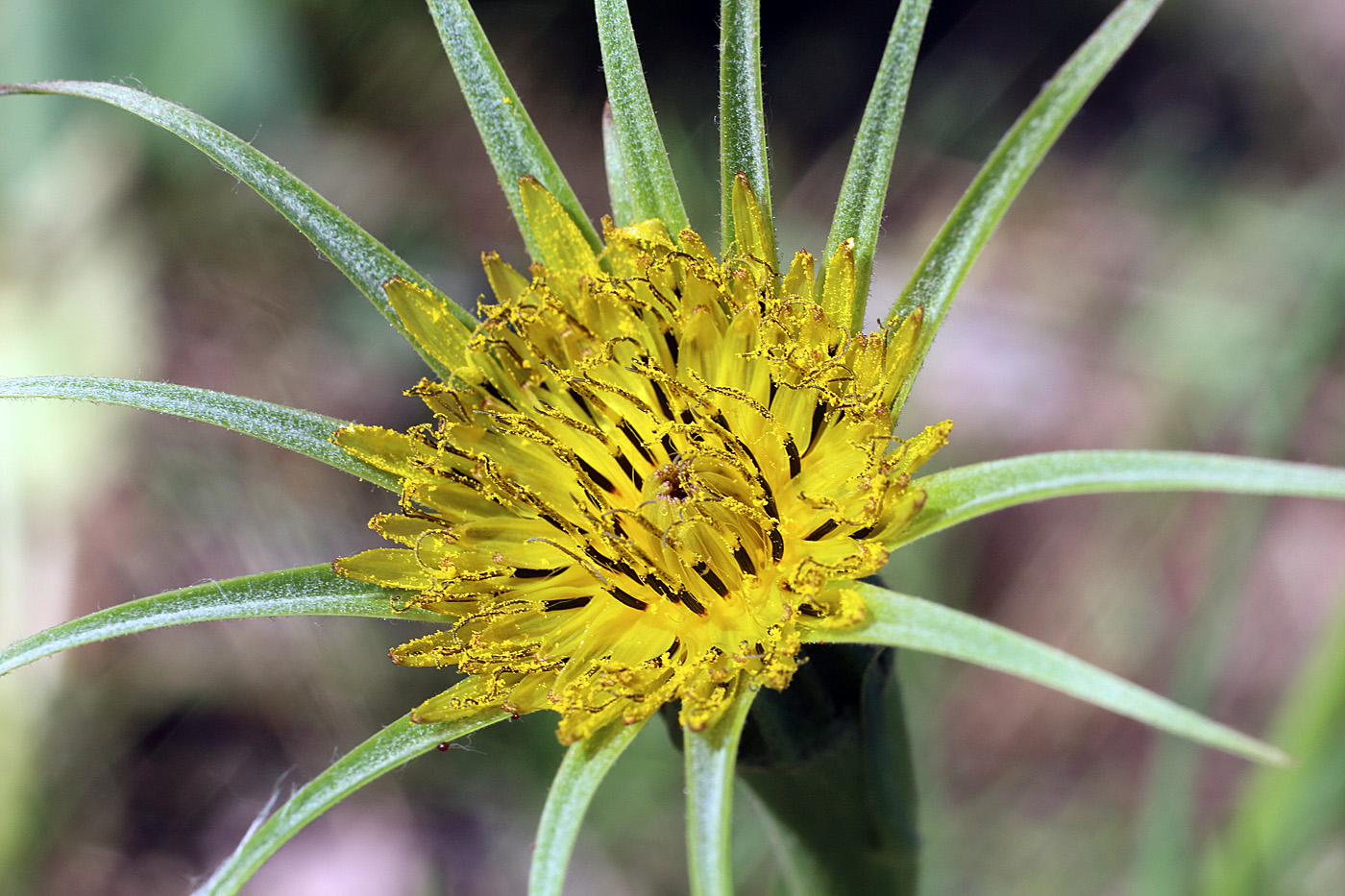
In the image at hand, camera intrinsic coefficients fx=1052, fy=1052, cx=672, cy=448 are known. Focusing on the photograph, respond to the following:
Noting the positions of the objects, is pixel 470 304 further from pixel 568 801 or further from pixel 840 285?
pixel 568 801

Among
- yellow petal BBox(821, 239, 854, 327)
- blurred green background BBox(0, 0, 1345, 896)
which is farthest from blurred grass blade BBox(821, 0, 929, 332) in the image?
blurred green background BBox(0, 0, 1345, 896)

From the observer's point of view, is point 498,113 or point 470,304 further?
point 470,304

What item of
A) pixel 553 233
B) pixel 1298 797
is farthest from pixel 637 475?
pixel 1298 797

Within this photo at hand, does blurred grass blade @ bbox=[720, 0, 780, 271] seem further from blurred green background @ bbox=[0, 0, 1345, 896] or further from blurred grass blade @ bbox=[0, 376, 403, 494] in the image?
blurred green background @ bbox=[0, 0, 1345, 896]

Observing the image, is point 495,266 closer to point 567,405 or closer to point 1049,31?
point 567,405

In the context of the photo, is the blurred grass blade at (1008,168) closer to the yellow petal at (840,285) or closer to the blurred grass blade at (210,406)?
the yellow petal at (840,285)

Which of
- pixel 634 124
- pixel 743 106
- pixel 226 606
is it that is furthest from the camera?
pixel 634 124

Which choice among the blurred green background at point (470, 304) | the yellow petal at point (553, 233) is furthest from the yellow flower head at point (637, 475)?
the blurred green background at point (470, 304)
